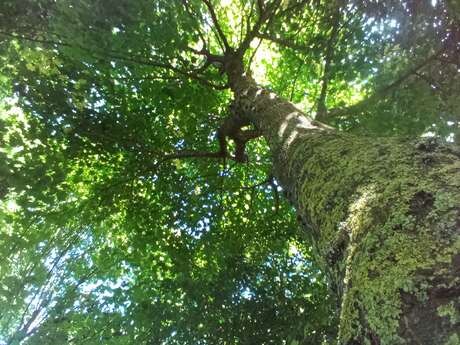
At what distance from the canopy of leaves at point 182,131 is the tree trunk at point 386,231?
3648 millimetres

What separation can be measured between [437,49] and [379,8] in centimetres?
115

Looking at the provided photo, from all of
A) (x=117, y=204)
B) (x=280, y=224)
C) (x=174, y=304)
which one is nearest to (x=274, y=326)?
(x=174, y=304)

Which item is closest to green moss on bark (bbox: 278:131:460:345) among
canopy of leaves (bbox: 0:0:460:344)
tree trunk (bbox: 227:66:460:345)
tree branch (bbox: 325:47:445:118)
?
tree trunk (bbox: 227:66:460:345)

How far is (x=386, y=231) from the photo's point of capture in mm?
1422

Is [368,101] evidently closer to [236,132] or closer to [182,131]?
[236,132]

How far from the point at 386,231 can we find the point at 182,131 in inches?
266

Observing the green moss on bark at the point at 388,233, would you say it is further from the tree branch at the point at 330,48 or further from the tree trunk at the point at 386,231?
the tree branch at the point at 330,48

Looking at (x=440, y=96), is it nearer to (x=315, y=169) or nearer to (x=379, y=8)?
(x=379, y=8)

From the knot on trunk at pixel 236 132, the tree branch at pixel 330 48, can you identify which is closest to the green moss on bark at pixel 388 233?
the knot on trunk at pixel 236 132

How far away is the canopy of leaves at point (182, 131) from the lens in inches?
223

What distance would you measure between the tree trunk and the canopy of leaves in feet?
12.0

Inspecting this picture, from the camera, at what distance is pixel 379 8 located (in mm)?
5910

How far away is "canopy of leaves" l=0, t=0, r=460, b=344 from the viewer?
5.67 metres

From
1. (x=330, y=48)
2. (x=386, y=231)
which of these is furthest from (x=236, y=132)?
(x=386, y=231)
